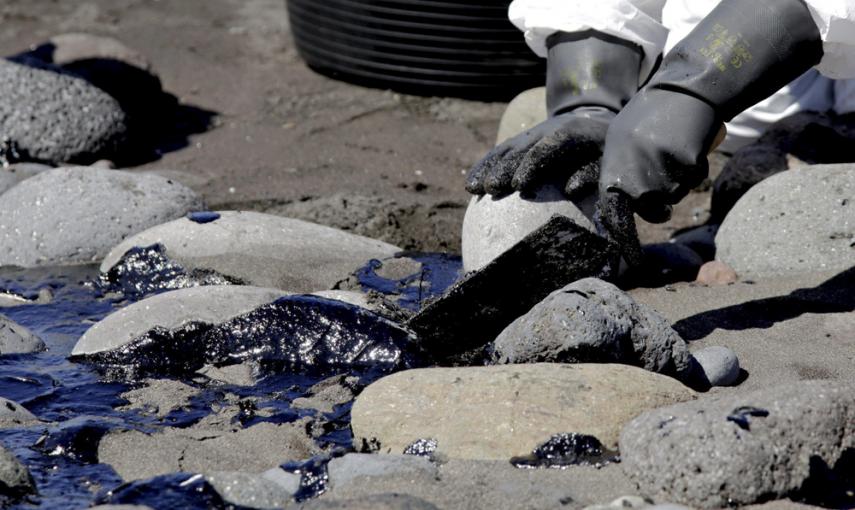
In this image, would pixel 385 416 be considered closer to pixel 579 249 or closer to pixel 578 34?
pixel 579 249

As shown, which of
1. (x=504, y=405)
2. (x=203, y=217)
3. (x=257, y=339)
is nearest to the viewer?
(x=504, y=405)

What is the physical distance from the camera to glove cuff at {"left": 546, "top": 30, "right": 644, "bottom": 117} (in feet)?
13.1

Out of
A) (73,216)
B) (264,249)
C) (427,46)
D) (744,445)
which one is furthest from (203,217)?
(744,445)

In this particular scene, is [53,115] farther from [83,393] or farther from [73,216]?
[83,393]

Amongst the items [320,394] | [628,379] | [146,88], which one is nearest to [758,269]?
[628,379]

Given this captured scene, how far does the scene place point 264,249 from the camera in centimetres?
424

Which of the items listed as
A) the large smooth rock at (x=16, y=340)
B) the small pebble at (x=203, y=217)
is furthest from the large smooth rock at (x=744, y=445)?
the small pebble at (x=203, y=217)

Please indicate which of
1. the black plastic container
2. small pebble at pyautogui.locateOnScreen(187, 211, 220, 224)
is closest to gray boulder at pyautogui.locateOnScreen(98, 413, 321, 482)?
small pebble at pyautogui.locateOnScreen(187, 211, 220, 224)

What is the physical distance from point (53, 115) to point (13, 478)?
3.15 meters

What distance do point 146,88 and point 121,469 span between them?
146 inches

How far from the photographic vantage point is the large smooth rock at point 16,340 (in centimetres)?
357

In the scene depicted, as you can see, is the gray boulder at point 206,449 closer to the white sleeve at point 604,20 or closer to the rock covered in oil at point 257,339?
the rock covered in oil at point 257,339

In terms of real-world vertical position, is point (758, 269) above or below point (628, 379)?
below

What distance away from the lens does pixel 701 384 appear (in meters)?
3.19
